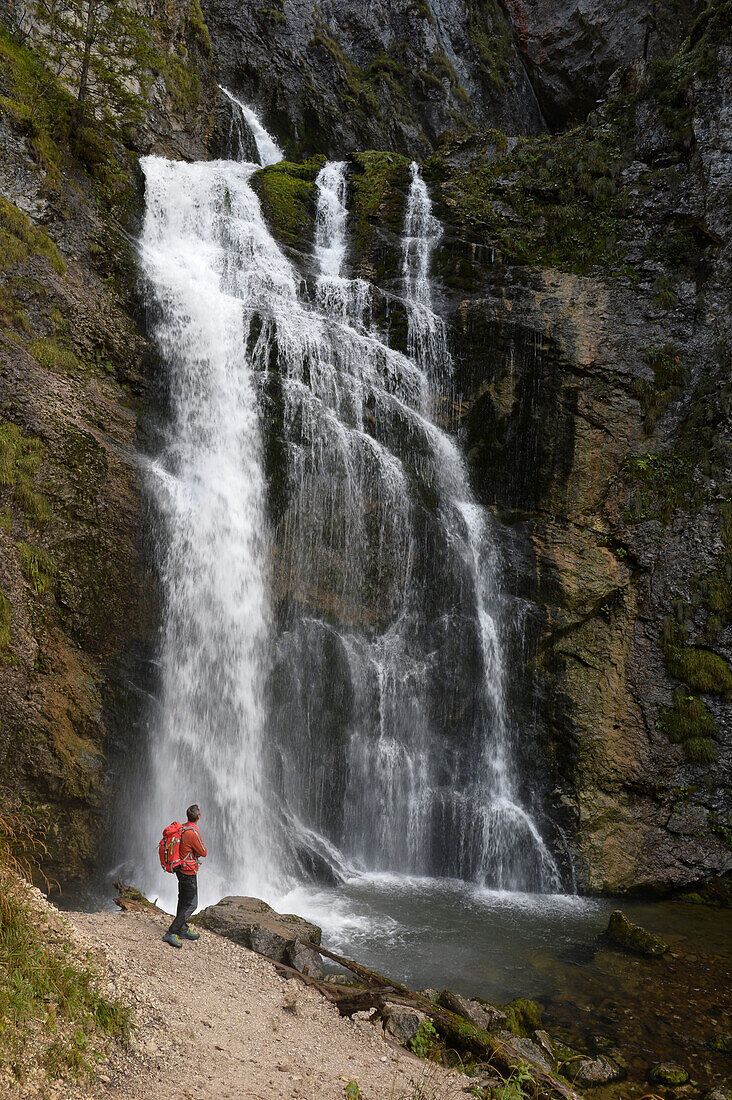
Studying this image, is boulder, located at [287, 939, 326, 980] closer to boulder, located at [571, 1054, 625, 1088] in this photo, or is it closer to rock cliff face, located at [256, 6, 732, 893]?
boulder, located at [571, 1054, 625, 1088]

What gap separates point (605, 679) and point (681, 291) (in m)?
9.47

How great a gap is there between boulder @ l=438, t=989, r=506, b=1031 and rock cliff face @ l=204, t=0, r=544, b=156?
27.5 meters

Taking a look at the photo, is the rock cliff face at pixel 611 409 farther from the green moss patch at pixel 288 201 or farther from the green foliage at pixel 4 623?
the green foliage at pixel 4 623

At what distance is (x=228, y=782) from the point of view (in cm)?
1095

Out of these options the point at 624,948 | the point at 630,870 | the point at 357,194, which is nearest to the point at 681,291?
the point at 357,194

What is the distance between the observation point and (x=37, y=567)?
31.7ft

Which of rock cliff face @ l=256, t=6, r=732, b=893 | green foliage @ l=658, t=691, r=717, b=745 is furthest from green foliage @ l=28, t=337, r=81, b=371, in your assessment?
green foliage @ l=658, t=691, r=717, b=745

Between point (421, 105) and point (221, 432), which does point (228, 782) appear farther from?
point (421, 105)

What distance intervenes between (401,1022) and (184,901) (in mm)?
2262

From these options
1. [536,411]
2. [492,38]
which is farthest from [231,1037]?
[492,38]

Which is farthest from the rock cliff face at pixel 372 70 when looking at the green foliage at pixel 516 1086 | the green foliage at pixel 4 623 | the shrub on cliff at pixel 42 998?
the green foliage at pixel 516 1086

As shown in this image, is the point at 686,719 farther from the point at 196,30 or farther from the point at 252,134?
the point at 196,30

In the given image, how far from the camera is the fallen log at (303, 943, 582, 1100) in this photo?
5.60 m

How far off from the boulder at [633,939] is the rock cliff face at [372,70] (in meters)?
26.7
